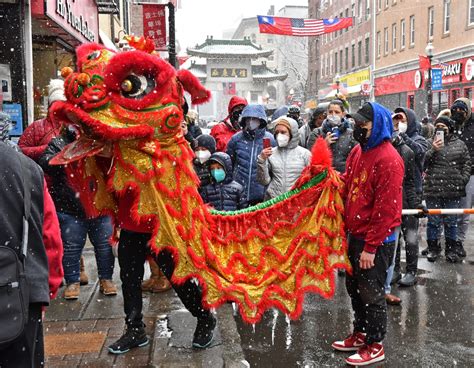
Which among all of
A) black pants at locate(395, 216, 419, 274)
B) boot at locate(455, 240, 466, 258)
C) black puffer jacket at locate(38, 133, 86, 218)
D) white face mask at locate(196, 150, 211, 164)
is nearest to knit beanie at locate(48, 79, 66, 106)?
black puffer jacket at locate(38, 133, 86, 218)

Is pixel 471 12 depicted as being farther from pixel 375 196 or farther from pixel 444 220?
pixel 375 196

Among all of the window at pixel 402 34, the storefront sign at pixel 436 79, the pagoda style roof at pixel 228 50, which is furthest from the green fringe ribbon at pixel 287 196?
the pagoda style roof at pixel 228 50

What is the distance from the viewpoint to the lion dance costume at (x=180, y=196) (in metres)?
3.51

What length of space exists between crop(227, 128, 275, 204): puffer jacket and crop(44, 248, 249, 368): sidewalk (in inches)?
55.8

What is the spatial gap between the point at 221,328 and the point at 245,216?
40.3 inches

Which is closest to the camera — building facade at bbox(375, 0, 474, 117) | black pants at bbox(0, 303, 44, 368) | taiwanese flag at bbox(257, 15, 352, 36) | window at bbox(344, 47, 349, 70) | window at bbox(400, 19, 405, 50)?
black pants at bbox(0, 303, 44, 368)

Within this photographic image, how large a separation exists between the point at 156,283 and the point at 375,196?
267cm

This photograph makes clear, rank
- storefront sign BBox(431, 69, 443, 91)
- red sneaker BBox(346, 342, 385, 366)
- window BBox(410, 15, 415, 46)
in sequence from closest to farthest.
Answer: red sneaker BBox(346, 342, 385, 366) < storefront sign BBox(431, 69, 443, 91) < window BBox(410, 15, 415, 46)

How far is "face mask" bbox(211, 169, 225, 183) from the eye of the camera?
5.11m

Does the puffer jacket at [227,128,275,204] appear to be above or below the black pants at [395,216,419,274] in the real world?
above

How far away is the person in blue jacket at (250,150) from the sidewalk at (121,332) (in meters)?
1.43

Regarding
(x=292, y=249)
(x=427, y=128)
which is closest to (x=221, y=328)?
(x=292, y=249)

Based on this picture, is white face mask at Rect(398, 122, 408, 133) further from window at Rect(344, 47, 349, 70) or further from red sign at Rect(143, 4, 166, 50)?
window at Rect(344, 47, 349, 70)

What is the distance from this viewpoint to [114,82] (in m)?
3.48
